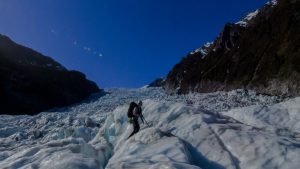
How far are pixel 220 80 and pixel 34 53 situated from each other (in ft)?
229

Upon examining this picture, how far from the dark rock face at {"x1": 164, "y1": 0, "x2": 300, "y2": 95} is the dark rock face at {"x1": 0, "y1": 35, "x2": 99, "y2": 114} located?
2523 cm

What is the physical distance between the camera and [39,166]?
14.6 m

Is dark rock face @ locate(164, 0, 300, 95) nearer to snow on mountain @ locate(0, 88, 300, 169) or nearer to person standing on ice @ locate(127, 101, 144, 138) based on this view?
snow on mountain @ locate(0, 88, 300, 169)

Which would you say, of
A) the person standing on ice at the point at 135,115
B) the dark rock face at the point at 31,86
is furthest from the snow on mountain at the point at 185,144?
the dark rock face at the point at 31,86

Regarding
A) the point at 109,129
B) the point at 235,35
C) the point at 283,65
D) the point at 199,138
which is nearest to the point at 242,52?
the point at 235,35

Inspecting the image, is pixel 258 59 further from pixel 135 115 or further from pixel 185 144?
pixel 185 144

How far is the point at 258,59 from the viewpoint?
6419 centimetres

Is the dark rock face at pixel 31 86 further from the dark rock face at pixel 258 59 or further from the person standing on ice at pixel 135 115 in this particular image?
the person standing on ice at pixel 135 115

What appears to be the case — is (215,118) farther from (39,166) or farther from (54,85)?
(54,85)

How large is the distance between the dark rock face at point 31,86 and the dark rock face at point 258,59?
25233 mm

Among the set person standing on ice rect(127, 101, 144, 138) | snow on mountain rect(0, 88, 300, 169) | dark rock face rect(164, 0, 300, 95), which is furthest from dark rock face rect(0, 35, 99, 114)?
person standing on ice rect(127, 101, 144, 138)

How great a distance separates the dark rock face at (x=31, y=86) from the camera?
79.1 m

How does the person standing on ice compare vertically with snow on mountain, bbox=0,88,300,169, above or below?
above

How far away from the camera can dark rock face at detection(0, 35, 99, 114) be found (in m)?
79.1
